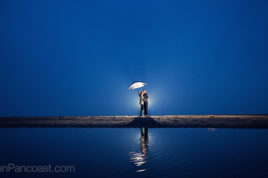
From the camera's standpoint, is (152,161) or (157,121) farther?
(157,121)

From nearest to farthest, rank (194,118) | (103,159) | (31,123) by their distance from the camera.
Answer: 1. (103,159)
2. (194,118)
3. (31,123)

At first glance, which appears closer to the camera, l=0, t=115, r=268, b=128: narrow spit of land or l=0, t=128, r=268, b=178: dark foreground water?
l=0, t=128, r=268, b=178: dark foreground water

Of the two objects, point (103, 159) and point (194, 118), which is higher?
point (194, 118)

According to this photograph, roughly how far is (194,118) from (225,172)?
304 inches

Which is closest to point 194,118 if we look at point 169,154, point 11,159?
point 169,154

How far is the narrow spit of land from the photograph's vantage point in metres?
11.5

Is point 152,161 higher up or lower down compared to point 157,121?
lower down

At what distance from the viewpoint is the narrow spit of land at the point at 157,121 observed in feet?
37.7

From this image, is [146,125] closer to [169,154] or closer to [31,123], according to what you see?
[169,154]

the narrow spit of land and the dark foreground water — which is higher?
the narrow spit of land

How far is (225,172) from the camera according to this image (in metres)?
4.91

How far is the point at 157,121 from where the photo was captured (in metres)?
13.0

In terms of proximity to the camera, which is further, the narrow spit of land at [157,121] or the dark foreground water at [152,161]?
the narrow spit of land at [157,121]

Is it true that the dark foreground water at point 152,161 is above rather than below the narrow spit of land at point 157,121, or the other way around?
below
